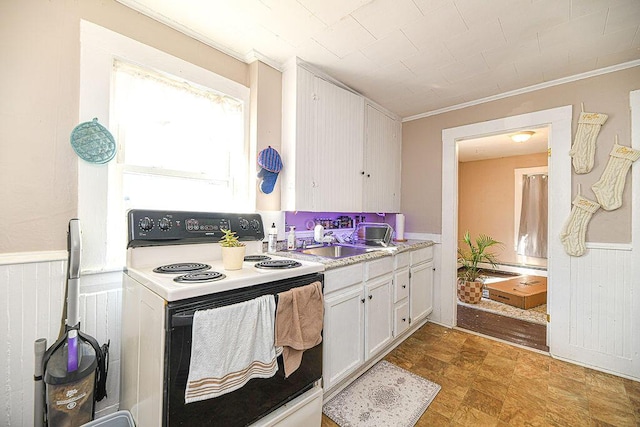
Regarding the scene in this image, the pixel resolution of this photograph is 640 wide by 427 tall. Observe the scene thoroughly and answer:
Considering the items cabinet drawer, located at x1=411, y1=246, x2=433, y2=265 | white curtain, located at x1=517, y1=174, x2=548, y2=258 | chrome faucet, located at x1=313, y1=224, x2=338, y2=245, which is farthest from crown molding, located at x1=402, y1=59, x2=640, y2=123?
white curtain, located at x1=517, y1=174, x2=548, y2=258

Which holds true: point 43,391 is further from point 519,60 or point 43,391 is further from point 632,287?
point 632,287

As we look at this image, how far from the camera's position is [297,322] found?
1360 mm

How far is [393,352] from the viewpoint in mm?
2418

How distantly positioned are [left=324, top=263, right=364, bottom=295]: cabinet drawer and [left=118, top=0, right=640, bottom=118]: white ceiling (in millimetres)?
1553

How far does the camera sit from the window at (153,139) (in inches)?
55.4

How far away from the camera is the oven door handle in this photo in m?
1.00

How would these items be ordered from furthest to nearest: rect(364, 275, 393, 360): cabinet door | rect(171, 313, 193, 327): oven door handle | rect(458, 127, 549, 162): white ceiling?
rect(458, 127, 549, 162): white ceiling, rect(364, 275, 393, 360): cabinet door, rect(171, 313, 193, 327): oven door handle

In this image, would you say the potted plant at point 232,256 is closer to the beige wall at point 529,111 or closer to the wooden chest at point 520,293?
the beige wall at point 529,111

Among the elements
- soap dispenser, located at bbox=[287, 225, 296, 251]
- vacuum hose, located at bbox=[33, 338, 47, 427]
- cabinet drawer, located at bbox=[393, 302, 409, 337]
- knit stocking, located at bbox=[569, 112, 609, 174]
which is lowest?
cabinet drawer, located at bbox=[393, 302, 409, 337]

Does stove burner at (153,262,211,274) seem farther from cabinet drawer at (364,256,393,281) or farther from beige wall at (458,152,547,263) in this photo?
beige wall at (458,152,547,263)

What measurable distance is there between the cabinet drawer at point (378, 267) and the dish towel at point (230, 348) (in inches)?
37.1

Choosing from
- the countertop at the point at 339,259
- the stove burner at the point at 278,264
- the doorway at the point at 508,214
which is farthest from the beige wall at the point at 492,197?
the stove burner at the point at 278,264

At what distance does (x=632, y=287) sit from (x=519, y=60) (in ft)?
6.40

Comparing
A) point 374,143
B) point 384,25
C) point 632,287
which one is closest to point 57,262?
point 384,25
